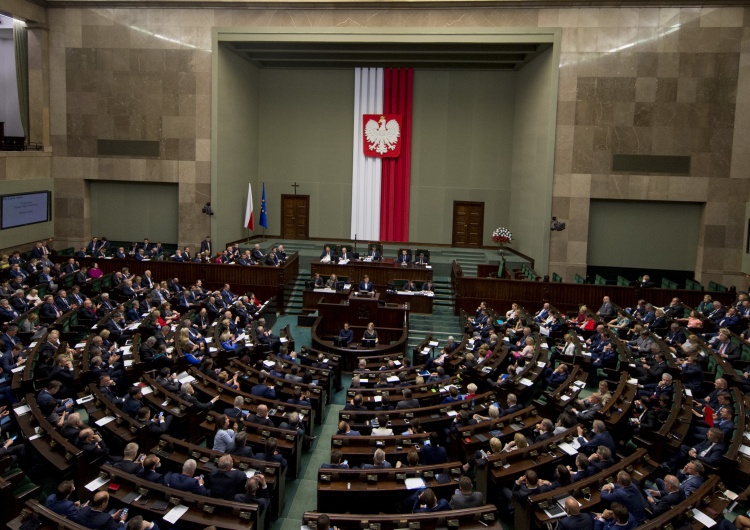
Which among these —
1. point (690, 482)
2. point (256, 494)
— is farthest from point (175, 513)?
point (690, 482)

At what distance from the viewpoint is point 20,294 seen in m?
14.5

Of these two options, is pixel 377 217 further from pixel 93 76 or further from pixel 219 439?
pixel 219 439

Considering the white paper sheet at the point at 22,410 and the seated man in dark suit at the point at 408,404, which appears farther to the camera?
the seated man in dark suit at the point at 408,404

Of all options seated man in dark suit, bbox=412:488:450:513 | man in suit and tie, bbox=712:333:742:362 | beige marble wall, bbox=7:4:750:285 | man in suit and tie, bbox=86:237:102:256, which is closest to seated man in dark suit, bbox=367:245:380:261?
beige marble wall, bbox=7:4:750:285

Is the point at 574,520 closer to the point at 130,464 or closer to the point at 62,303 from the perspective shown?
the point at 130,464

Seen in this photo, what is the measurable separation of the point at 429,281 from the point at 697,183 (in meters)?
9.12

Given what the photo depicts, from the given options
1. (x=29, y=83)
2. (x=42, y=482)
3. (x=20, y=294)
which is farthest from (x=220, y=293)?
(x=29, y=83)

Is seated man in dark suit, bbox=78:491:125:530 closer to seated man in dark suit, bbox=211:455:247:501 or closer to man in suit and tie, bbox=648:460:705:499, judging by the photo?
seated man in dark suit, bbox=211:455:247:501

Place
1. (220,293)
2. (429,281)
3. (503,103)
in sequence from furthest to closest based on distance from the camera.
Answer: (503,103)
(429,281)
(220,293)

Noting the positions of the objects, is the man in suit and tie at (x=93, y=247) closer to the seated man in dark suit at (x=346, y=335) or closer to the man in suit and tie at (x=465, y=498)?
the seated man in dark suit at (x=346, y=335)

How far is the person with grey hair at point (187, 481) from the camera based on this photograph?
7250 mm

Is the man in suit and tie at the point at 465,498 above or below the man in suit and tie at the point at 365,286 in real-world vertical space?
below

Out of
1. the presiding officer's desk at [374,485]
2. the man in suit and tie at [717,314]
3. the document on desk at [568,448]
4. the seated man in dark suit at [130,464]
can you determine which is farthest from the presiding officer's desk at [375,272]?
the seated man in dark suit at [130,464]

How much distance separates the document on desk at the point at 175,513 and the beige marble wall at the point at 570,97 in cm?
1634
